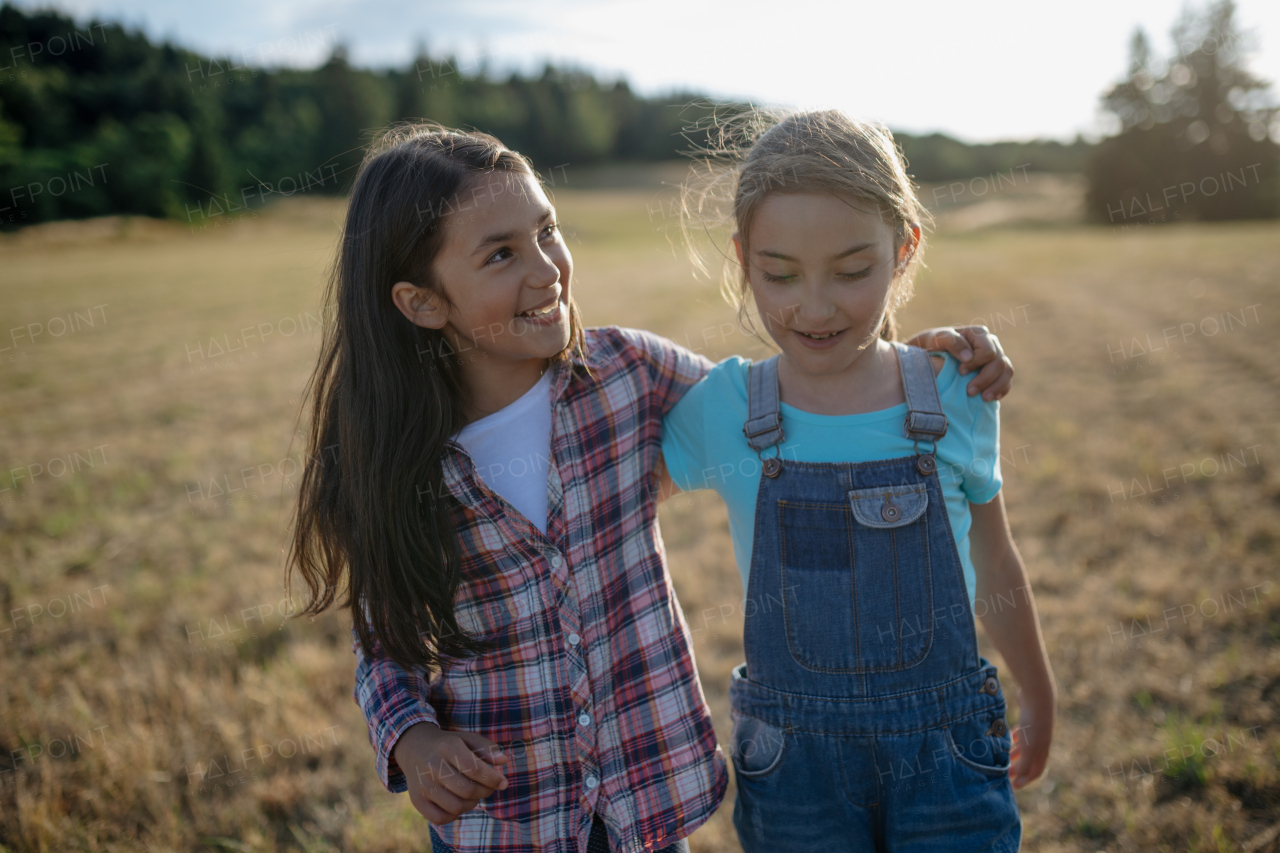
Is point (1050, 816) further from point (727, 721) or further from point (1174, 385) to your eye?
point (1174, 385)

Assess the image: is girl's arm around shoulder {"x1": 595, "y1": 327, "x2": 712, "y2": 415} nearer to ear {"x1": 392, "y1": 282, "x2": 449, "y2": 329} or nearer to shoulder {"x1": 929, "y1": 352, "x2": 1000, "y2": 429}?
ear {"x1": 392, "y1": 282, "x2": 449, "y2": 329}

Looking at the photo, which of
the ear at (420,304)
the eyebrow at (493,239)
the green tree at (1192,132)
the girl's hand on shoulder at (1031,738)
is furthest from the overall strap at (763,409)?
the green tree at (1192,132)

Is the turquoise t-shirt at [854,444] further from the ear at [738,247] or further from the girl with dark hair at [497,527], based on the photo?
the ear at [738,247]

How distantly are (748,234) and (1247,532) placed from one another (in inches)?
143

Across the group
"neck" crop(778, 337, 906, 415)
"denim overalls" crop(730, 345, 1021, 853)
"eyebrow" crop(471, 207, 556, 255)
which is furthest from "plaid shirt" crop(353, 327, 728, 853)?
"neck" crop(778, 337, 906, 415)

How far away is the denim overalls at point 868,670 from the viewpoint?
4.67ft

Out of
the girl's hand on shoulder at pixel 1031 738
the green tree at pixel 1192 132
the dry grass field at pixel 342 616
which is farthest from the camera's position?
the green tree at pixel 1192 132

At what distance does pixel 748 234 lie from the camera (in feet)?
5.21

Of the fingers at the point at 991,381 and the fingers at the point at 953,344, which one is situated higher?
the fingers at the point at 953,344

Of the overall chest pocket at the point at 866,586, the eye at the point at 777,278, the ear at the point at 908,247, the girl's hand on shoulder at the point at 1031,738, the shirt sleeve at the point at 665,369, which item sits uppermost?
the ear at the point at 908,247

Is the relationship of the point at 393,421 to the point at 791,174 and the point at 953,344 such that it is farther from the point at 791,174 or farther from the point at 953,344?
the point at 953,344

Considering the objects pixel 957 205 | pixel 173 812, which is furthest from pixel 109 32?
pixel 173 812

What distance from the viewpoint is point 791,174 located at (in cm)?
146

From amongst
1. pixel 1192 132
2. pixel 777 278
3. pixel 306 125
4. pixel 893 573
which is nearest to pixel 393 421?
pixel 777 278
